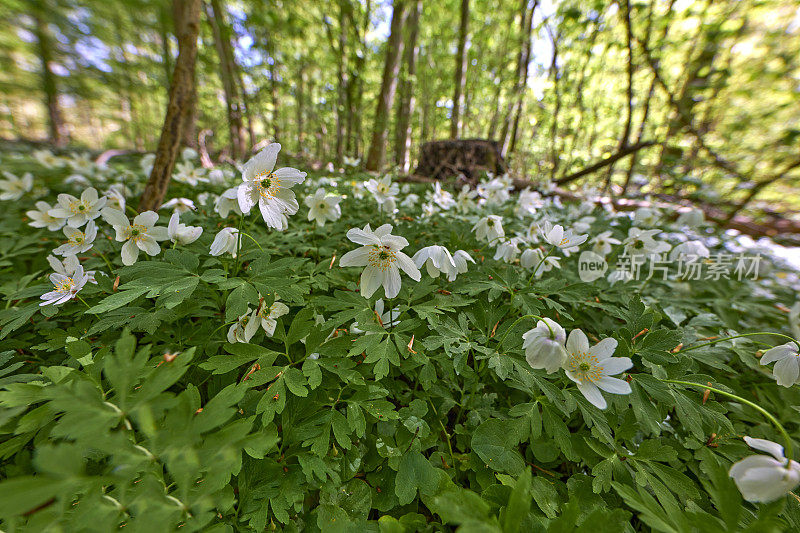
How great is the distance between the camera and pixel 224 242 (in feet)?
4.84

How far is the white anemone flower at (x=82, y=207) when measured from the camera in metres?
1.73

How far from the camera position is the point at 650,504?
37.4 inches

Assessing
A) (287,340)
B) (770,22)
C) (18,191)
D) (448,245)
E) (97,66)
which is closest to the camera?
(287,340)

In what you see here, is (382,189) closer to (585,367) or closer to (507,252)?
(507,252)

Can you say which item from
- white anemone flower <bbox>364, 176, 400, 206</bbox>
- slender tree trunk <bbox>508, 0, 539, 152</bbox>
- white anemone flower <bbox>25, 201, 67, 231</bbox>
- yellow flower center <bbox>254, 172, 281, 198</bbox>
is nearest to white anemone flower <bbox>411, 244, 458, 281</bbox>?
yellow flower center <bbox>254, 172, 281, 198</bbox>

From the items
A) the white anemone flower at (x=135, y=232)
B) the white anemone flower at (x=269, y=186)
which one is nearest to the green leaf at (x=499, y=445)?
the white anemone flower at (x=269, y=186)

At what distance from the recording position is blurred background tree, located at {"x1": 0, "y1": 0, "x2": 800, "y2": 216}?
505 centimetres

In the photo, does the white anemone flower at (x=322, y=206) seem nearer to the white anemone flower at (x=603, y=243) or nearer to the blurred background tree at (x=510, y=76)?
the white anemone flower at (x=603, y=243)

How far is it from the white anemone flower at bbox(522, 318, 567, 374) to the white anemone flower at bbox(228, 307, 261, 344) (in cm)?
113

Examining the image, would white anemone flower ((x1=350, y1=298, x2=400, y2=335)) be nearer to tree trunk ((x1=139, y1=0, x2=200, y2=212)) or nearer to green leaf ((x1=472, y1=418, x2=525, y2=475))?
green leaf ((x1=472, y1=418, x2=525, y2=475))

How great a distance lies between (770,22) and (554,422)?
9.59 meters

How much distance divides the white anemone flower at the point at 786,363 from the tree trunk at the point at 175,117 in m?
3.72

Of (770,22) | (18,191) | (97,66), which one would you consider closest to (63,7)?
(97,66)

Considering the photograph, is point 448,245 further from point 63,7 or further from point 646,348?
point 63,7
